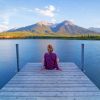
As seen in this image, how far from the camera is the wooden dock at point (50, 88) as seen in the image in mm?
6352

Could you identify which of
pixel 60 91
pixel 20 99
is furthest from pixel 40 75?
pixel 20 99

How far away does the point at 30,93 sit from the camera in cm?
670

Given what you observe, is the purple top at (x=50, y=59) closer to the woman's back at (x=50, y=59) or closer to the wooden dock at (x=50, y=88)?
the woman's back at (x=50, y=59)

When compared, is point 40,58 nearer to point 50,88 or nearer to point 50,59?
point 50,59

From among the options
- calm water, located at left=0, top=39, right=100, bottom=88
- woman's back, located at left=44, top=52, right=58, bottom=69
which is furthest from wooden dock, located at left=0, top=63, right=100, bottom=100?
calm water, located at left=0, top=39, right=100, bottom=88

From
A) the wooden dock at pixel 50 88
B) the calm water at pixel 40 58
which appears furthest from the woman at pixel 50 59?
the calm water at pixel 40 58

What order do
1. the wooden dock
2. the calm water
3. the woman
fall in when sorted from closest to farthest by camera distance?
the wooden dock → the woman → the calm water

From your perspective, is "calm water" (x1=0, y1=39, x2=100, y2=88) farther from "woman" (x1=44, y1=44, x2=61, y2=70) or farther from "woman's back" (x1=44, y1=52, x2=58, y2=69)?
"woman's back" (x1=44, y1=52, x2=58, y2=69)

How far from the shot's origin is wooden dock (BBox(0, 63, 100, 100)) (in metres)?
6.35

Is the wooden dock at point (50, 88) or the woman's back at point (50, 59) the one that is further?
the woman's back at point (50, 59)

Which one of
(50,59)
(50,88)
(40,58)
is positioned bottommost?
(40,58)

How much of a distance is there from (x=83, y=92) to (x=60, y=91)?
0.66m

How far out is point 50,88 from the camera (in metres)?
7.17

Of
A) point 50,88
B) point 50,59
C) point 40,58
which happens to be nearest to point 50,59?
point 50,59
